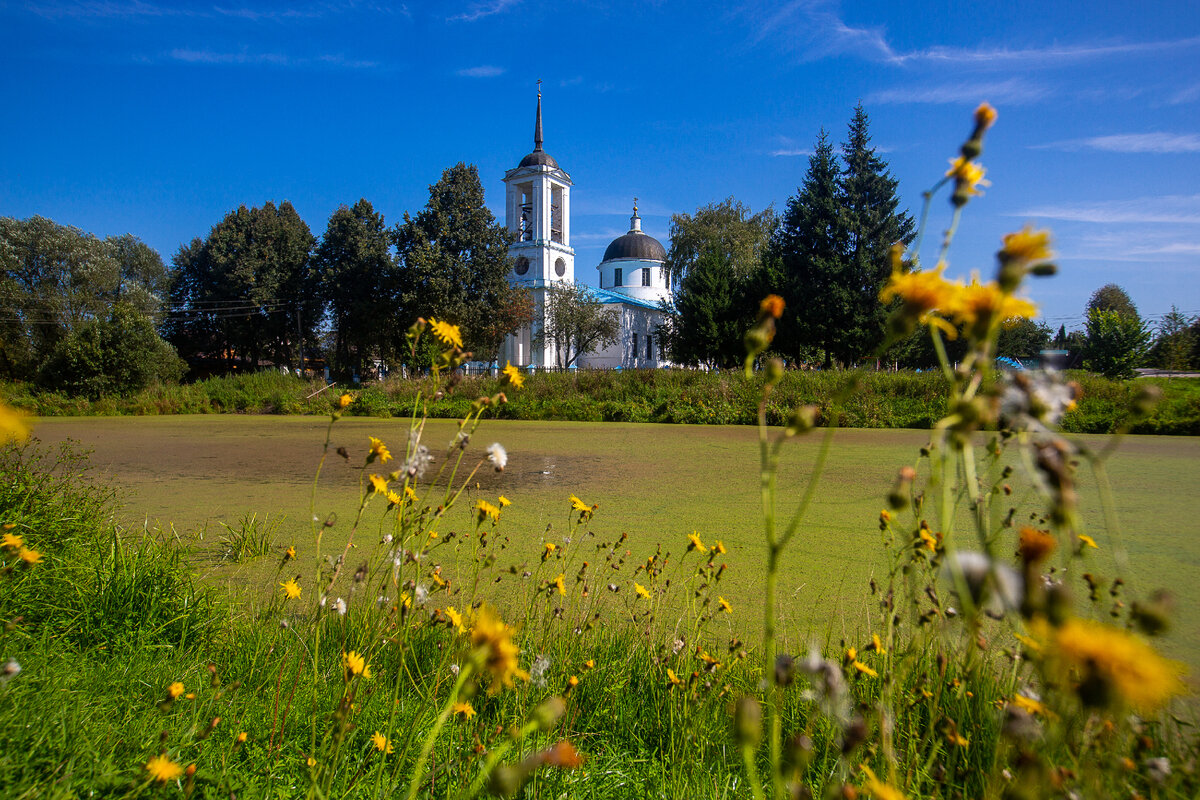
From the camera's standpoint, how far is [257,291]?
Answer: 20609 millimetres

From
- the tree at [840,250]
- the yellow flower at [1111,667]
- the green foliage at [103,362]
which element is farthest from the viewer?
the tree at [840,250]

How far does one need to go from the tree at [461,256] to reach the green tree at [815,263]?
7442 millimetres

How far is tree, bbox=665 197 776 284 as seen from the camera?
68.1 feet

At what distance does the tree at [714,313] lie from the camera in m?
16.6

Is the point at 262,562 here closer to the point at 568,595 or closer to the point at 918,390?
the point at 568,595

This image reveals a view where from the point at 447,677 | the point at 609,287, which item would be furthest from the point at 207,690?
the point at 609,287

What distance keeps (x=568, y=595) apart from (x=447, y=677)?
2.13 feet

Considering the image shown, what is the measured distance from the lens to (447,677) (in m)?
1.42

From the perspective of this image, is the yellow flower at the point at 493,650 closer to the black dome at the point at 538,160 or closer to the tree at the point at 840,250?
the tree at the point at 840,250

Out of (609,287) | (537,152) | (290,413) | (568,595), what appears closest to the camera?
(568,595)

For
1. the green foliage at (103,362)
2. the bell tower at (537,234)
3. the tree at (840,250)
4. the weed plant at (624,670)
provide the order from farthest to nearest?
the bell tower at (537,234), the tree at (840,250), the green foliage at (103,362), the weed plant at (624,670)

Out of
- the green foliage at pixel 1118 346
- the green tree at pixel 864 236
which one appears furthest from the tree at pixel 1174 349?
the green tree at pixel 864 236

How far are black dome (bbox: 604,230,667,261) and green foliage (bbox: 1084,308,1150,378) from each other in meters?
16.5

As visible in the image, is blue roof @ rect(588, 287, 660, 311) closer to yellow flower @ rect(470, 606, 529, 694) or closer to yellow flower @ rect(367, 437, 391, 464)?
yellow flower @ rect(367, 437, 391, 464)
